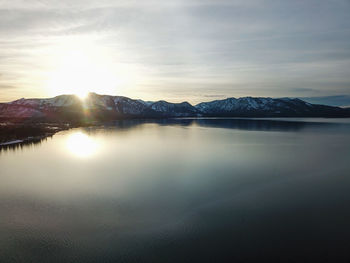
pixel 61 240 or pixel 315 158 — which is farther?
pixel 315 158

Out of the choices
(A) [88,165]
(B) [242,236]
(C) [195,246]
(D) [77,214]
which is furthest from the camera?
(A) [88,165]

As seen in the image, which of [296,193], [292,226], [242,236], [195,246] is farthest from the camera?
[296,193]

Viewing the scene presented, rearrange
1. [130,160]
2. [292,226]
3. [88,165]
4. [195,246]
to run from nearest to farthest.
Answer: [195,246] → [292,226] → [88,165] → [130,160]

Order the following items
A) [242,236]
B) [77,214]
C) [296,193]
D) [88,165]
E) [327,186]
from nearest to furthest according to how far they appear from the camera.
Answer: [242,236] → [77,214] → [296,193] → [327,186] → [88,165]

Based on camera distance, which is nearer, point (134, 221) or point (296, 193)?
point (134, 221)

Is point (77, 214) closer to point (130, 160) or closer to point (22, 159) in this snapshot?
point (130, 160)

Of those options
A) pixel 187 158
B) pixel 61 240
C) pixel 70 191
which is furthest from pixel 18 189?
pixel 187 158

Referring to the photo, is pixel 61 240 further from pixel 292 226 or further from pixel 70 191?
pixel 292 226

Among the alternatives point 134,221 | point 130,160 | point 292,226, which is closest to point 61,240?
point 134,221

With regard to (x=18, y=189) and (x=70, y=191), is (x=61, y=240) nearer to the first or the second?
(x=70, y=191)
